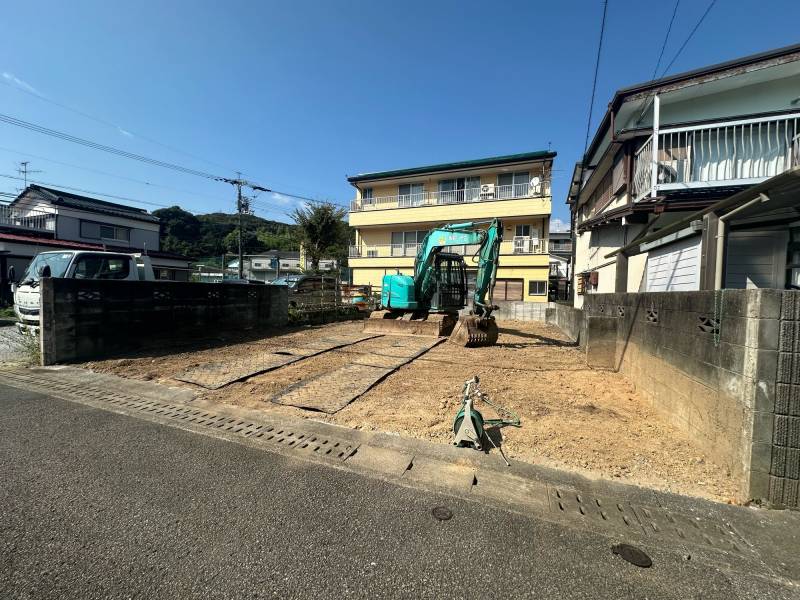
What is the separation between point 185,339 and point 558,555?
901 cm

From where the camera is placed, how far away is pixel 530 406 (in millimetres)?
4645

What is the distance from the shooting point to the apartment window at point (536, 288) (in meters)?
22.2

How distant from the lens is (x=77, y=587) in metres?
1.83

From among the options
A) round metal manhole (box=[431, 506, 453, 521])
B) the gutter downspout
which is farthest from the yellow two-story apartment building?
round metal manhole (box=[431, 506, 453, 521])

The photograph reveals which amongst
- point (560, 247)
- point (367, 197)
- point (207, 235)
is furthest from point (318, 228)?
point (207, 235)

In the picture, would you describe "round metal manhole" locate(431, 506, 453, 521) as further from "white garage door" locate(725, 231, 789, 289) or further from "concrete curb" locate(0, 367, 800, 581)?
"white garage door" locate(725, 231, 789, 289)

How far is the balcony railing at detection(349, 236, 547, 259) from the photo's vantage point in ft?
72.6

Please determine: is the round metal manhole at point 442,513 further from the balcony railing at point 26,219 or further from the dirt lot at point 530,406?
the balcony railing at point 26,219

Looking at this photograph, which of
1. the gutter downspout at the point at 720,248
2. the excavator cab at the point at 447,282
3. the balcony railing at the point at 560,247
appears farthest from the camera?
the balcony railing at the point at 560,247

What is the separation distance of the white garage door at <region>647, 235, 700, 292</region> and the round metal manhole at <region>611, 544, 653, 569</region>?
4.29 m

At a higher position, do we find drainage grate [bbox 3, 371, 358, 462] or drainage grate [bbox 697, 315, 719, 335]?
drainage grate [bbox 697, 315, 719, 335]

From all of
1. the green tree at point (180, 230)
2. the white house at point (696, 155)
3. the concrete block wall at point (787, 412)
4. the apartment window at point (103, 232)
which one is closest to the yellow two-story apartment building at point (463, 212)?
the white house at point (696, 155)

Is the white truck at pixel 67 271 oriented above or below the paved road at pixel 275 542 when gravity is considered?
above

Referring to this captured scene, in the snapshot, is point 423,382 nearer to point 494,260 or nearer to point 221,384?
point 221,384
